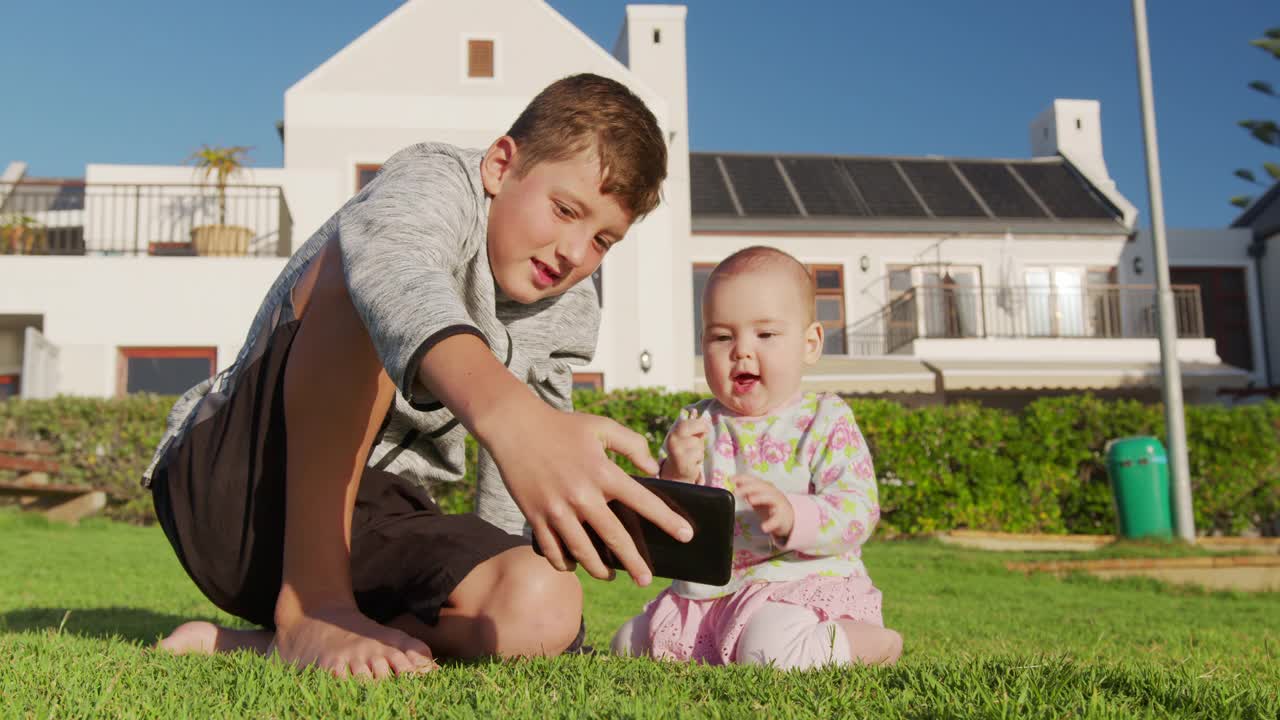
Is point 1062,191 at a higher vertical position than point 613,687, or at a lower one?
higher

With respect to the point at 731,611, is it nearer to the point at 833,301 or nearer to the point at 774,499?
the point at 774,499

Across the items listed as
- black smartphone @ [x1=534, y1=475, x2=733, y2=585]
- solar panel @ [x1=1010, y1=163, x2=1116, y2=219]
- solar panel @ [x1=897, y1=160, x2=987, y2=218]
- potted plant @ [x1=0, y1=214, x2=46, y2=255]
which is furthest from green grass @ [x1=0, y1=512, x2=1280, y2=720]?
solar panel @ [x1=1010, y1=163, x2=1116, y2=219]

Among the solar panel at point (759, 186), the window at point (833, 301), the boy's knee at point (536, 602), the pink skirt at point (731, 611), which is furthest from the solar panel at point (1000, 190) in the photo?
the boy's knee at point (536, 602)

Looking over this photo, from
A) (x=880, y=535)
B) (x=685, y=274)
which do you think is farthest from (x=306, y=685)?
(x=685, y=274)

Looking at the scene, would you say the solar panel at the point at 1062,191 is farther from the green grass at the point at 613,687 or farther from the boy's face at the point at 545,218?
the boy's face at the point at 545,218

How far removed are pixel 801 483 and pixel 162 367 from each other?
14505 mm

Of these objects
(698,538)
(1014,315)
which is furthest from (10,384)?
(1014,315)

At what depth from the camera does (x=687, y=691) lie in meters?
1.60

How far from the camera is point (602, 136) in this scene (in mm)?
2154

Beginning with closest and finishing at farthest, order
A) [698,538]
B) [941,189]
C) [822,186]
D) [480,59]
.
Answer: [698,538] < [480,59] < [822,186] < [941,189]

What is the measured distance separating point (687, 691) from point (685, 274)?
1682cm

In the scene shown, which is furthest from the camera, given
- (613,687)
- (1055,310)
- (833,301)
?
(833,301)

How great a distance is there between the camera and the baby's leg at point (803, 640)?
2.20 metres

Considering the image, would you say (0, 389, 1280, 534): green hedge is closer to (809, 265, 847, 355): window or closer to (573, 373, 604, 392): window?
(573, 373, 604, 392): window
